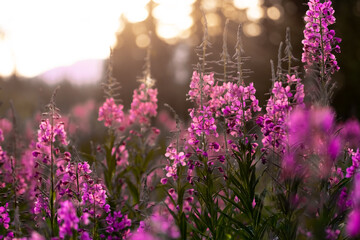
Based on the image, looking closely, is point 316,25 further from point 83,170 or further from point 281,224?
point 83,170

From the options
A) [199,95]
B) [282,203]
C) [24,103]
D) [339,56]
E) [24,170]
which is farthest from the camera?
[24,103]

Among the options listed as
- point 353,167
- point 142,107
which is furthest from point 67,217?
point 142,107

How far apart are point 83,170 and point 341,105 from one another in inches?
686

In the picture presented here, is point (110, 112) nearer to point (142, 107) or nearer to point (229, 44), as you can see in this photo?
point (142, 107)

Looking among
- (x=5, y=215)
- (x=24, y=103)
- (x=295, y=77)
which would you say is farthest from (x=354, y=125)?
(x=24, y=103)

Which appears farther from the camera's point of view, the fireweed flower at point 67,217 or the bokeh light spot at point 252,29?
the bokeh light spot at point 252,29

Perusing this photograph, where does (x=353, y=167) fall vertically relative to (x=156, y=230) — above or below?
above

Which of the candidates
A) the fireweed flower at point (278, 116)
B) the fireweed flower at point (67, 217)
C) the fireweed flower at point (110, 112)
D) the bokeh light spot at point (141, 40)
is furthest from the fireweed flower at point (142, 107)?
the bokeh light spot at point (141, 40)

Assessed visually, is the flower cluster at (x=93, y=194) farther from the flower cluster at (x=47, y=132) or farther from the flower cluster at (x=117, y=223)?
the flower cluster at (x=117, y=223)

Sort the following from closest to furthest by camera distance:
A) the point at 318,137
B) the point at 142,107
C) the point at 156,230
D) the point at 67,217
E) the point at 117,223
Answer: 1. the point at 156,230
2. the point at 67,217
3. the point at 318,137
4. the point at 117,223
5. the point at 142,107

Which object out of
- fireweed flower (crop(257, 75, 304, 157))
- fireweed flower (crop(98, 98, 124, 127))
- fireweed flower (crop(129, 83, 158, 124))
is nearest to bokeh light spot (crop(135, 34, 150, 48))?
fireweed flower (crop(129, 83, 158, 124))

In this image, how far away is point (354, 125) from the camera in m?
8.58

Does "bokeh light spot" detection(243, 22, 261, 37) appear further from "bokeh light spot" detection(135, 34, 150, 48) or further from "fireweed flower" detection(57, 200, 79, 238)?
"fireweed flower" detection(57, 200, 79, 238)

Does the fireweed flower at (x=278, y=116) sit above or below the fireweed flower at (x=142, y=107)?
below
